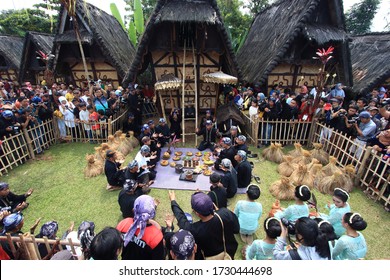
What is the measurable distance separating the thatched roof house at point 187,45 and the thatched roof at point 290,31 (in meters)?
2.16

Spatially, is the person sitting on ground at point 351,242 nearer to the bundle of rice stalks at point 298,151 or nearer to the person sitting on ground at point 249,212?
the person sitting on ground at point 249,212

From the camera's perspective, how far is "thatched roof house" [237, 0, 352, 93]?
10086mm

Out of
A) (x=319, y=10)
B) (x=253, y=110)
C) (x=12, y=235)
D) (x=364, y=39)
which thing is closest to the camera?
(x=12, y=235)

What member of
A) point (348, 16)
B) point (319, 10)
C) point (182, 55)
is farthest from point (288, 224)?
point (348, 16)

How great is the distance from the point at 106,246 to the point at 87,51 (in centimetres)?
1355

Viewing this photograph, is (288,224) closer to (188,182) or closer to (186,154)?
(188,182)

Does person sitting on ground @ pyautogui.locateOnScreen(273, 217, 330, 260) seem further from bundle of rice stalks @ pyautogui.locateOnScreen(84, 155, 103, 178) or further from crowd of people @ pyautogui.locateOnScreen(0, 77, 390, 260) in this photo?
bundle of rice stalks @ pyautogui.locateOnScreen(84, 155, 103, 178)

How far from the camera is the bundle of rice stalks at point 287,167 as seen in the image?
21.9 ft

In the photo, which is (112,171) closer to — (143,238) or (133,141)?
(133,141)

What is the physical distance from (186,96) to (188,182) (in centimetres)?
614

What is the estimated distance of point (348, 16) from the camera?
2645cm

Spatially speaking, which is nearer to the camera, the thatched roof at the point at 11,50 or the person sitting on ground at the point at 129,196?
the person sitting on ground at the point at 129,196

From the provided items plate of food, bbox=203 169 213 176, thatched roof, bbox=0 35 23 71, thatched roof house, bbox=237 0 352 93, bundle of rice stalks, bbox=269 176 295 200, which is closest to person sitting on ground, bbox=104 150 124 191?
plate of food, bbox=203 169 213 176

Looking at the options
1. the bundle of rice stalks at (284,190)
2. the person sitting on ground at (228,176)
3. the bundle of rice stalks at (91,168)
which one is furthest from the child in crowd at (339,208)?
the bundle of rice stalks at (91,168)
